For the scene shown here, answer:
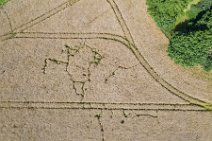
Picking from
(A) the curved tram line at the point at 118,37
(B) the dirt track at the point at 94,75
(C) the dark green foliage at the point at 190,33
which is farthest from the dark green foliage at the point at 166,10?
(A) the curved tram line at the point at 118,37

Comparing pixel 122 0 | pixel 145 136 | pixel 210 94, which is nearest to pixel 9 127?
pixel 145 136

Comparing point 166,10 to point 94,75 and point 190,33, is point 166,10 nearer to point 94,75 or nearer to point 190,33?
point 190,33

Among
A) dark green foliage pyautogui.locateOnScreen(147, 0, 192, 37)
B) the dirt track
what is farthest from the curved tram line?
dark green foliage pyautogui.locateOnScreen(147, 0, 192, 37)

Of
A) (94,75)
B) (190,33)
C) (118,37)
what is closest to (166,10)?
(190,33)

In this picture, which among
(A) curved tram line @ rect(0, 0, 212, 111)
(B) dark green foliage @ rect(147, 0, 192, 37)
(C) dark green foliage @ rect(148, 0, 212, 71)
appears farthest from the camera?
(A) curved tram line @ rect(0, 0, 212, 111)

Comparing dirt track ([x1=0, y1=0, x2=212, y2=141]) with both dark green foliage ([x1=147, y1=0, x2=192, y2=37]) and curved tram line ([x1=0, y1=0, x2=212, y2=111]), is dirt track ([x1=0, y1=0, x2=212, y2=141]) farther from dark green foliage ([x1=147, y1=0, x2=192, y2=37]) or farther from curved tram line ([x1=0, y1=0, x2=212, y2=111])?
dark green foliage ([x1=147, y1=0, x2=192, y2=37])

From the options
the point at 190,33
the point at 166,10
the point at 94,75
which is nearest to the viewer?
the point at 190,33

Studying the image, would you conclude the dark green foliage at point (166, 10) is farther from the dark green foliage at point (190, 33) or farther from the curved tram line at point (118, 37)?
the curved tram line at point (118, 37)
